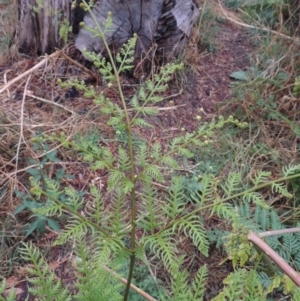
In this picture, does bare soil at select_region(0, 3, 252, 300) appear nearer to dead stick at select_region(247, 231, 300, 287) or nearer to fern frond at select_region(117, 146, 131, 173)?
dead stick at select_region(247, 231, 300, 287)

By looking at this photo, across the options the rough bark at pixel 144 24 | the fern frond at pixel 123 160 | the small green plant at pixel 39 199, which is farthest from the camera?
the rough bark at pixel 144 24

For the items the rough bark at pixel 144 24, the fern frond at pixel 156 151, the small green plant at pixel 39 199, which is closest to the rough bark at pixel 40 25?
the rough bark at pixel 144 24

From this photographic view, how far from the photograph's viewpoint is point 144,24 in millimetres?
2410

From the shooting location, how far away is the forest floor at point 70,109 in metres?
1.82

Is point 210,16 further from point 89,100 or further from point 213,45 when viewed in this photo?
point 89,100

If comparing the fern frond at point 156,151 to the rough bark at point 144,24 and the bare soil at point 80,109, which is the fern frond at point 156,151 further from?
the rough bark at point 144,24

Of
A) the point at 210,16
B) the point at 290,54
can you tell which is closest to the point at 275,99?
the point at 290,54

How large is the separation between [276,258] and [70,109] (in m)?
1.52

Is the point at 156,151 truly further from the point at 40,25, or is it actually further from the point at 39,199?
the point at 40,25

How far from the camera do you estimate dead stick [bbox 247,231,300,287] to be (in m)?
0.92

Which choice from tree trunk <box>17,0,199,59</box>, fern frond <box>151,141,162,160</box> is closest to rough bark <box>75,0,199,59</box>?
tree trunk <box>17,0,199,59</box>

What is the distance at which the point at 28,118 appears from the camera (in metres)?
2.16

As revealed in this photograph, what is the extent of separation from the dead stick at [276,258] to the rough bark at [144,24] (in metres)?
1.56

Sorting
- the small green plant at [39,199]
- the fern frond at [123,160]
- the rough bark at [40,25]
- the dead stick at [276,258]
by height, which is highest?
the fern frond at [123,160]
